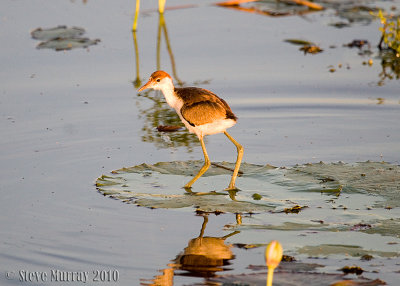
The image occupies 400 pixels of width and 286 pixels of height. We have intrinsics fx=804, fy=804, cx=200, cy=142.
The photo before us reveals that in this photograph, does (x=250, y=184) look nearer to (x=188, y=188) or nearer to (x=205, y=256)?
(x=188, y=188)

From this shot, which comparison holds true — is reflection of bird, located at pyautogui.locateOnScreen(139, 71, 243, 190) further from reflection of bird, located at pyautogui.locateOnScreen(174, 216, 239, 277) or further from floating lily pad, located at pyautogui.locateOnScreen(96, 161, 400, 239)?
reflection of bird, located at pyautogui.locateOnScreen(174, 216, 239, 277)

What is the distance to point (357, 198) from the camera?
822 centimetres

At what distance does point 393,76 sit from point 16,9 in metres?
8.48

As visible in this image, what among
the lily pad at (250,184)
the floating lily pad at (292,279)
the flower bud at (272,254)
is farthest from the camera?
the lily pad at (250,184)

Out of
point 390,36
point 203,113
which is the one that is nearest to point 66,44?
point 390,36

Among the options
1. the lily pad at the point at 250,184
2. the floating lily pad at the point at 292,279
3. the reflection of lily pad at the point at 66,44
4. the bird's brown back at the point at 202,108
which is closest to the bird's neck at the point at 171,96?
the bird's brown back at the point at 202,108

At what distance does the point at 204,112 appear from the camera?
28.5ft

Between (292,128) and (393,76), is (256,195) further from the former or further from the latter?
(393,76)

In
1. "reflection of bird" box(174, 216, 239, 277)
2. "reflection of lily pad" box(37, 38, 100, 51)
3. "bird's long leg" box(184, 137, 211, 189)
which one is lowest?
"reflection of bird" box(174, 216, 239, 277)

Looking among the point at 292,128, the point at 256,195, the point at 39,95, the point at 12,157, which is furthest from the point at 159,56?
the point at 256,195

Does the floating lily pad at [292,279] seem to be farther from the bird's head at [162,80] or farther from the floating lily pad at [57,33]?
the floating lily pad at [57,33]

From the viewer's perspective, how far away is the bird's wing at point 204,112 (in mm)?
8680

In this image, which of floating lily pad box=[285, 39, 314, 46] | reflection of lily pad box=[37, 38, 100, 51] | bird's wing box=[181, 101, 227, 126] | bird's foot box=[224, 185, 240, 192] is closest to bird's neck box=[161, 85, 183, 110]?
bird's wing box=[181, 101, 227, 126]

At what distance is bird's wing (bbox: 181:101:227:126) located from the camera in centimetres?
868
